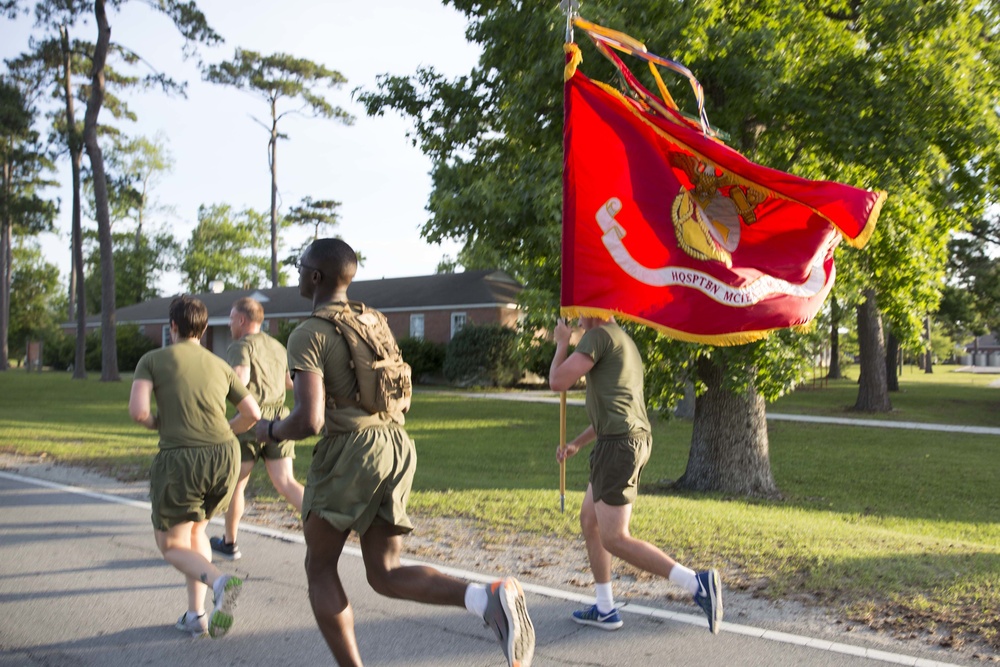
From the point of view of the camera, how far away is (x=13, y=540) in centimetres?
744

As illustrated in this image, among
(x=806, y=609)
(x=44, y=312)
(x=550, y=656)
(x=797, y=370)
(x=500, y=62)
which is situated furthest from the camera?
(x=44, y=312)

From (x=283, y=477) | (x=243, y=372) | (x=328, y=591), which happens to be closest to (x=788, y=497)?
(x=283, y=477)

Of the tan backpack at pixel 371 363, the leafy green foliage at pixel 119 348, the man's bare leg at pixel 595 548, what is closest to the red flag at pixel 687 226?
the man's bare leg at pixel 595 548

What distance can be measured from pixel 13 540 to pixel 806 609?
6163 millimetres

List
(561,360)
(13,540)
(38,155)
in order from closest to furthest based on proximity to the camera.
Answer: (561,360) < (13,540) < (38,155)

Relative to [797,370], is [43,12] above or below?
above

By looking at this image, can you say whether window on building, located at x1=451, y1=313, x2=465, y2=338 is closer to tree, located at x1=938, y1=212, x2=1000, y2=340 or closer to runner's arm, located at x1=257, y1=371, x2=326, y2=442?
tree, located at x1=938, y1=212, x2=1000, y2=340

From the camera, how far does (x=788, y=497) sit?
11789 mm

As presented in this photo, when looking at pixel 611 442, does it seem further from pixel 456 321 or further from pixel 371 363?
pixel 456 321

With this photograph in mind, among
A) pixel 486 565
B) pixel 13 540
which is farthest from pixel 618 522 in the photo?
pixel 13 540

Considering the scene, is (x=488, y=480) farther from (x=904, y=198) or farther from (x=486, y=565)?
(x=904, y=198)

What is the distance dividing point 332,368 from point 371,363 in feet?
0.55

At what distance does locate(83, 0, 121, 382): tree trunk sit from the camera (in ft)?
113

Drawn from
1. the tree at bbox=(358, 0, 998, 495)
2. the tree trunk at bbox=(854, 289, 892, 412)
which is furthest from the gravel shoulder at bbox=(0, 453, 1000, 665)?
the tree trunk at bbox=(854, 289, 892, 412)
